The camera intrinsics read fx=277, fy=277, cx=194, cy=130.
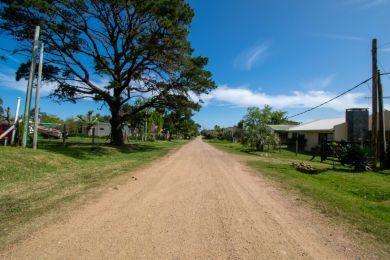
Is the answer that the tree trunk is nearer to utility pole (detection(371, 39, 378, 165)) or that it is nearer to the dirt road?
the dirt road

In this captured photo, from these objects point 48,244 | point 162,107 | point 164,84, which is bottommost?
point 48,244

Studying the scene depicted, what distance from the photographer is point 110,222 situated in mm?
4730

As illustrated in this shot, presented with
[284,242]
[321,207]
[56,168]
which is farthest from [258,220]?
[56,168]

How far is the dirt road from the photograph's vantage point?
3613 millimetres

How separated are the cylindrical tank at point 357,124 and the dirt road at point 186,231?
12390 millimetres

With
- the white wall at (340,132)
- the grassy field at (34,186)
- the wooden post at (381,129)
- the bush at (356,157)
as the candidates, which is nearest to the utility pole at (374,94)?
the wooden post at (381,129)

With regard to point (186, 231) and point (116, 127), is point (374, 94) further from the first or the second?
point (116, 127)

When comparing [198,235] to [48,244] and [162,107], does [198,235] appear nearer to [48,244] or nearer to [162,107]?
[48,244]

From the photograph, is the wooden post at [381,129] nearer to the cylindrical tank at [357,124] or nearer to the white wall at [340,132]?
the cylindrical tank at [357,124]

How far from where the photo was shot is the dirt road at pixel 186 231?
361 cm

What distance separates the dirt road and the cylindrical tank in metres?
12.4

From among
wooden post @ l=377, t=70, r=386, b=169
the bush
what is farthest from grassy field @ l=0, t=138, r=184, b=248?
wooden post @ l=377, t=70, r=386, b=169

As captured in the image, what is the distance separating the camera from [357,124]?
16984 millimetres

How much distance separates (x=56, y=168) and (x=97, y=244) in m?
8.25
